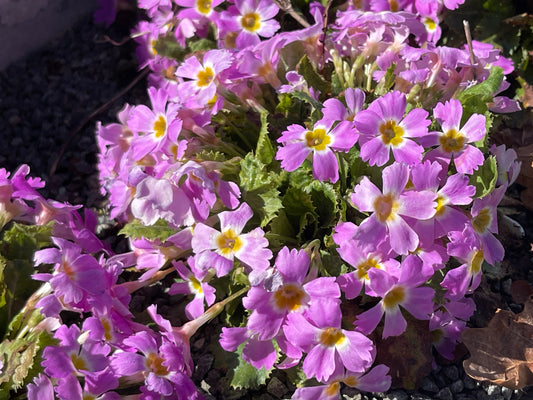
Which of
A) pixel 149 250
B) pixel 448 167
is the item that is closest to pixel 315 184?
pixel 448 167

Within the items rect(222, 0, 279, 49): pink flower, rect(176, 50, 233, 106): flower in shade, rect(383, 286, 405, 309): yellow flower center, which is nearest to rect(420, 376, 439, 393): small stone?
rect(383, 286, 405, 309): yellow flower center

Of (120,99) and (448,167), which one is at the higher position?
(448,167)

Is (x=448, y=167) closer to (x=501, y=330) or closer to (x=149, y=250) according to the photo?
(x=501, y=330)

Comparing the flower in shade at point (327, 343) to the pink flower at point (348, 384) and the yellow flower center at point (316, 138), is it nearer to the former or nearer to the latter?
the pink flower at point (348, 384)

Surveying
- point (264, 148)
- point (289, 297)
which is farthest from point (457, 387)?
point (264, 148)

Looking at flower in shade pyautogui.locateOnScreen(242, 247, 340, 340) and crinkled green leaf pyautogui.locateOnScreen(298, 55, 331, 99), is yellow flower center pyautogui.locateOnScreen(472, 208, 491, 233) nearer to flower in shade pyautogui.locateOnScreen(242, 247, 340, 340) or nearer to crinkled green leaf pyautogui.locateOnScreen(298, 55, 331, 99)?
flower in shade pyautogui.locateOnScreen(242, 247, 340, 340)

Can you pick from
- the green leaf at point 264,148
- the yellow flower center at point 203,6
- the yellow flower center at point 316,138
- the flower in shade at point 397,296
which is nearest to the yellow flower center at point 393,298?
the flower in shade at point 397,296
